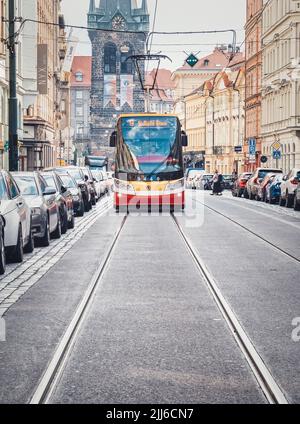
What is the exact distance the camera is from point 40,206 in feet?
68.1

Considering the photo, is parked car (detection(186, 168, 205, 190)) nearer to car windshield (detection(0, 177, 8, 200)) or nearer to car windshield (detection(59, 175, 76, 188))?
car windshield (detection(59, 175, 76, 188))

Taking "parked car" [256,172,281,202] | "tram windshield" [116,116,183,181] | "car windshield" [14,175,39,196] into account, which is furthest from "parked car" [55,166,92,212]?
"car windshield" [14,175,39,196]

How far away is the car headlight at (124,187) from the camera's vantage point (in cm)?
3599

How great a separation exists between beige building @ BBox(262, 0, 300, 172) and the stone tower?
79.9m

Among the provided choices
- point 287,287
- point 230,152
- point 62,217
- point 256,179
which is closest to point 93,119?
point 230,152

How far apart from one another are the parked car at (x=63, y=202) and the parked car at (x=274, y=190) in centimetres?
2198

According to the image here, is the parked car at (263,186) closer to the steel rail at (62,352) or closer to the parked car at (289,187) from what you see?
the parked car at (289,187)

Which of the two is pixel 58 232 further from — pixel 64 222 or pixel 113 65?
pixel 113 65

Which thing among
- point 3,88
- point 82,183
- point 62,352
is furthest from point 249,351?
point 3,88

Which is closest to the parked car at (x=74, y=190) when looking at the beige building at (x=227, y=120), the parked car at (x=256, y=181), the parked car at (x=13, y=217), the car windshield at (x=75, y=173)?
the car windshield at (x=75, y=173)

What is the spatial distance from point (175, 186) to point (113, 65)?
444ft

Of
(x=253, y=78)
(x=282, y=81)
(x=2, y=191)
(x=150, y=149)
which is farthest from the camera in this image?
(x=253, y=78)

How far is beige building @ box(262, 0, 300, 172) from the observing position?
7056 cm
